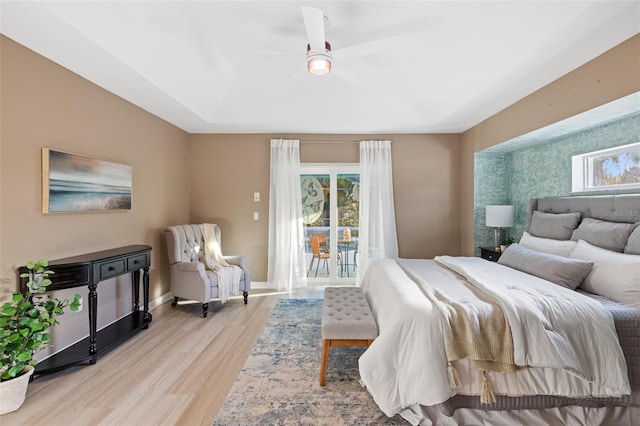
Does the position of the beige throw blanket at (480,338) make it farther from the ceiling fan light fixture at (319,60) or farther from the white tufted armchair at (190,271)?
the white tufted armchair at (190,271)

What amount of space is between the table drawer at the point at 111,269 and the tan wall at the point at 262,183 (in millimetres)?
2129

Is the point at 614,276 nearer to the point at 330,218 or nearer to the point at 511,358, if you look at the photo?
the point at 511,358

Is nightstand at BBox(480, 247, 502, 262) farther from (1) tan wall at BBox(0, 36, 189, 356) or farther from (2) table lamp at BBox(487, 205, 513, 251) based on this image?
(1) tan wall at BBox(0, 36, 189, 356)

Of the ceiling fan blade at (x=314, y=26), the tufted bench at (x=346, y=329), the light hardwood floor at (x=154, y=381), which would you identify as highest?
the ceiling fan blade at (x=314, y=26)

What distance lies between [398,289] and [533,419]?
3.47 feet

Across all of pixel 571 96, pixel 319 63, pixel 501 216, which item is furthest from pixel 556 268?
pixel 319 63

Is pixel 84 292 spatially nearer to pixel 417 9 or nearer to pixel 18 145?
pixel 18 145

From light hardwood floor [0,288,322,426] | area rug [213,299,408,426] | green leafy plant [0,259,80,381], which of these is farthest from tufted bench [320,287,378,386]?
green leafy plant [0,259,80,381]

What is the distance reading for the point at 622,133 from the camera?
2730 mm

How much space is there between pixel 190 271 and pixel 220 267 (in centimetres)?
41

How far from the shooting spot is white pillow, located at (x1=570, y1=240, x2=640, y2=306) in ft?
6.51

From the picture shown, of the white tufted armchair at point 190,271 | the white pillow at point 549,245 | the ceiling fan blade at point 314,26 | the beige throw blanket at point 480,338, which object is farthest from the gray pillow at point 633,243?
the white tufted armchair at point 190,271

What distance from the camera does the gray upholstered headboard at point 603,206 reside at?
8.21 ft

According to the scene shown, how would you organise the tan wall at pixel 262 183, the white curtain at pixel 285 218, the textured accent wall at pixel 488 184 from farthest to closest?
1. the tan wall at pixel 262 183
2. the white curtain at pixel 285 218
3. the textured accent wall at pixel 488 184
